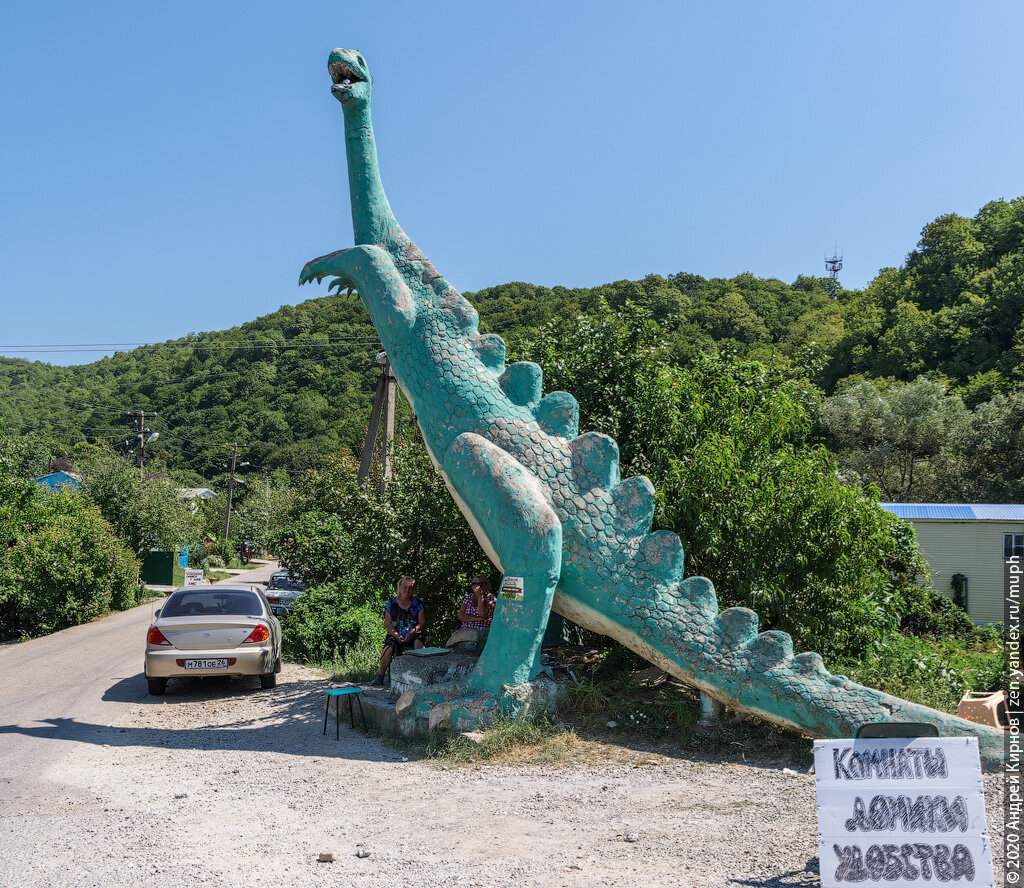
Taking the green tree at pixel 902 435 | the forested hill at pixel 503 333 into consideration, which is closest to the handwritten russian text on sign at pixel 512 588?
the forested hill at pixel 503 333

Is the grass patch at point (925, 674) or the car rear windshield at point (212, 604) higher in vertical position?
the car rear windshield at point (212, 604)

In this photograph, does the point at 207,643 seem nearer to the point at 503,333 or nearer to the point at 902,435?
the point at 503,333

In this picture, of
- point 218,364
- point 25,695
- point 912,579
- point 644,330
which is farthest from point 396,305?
point 218,364

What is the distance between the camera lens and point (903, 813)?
12.8 feet

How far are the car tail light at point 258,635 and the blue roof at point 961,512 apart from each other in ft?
42.1

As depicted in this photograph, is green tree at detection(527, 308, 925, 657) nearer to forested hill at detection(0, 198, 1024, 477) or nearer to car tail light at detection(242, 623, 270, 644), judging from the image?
car tail light at detection(242, 623, 270, 644)

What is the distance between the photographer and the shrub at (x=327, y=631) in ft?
43.1

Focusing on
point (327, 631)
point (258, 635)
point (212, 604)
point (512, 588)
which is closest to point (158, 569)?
point (327, 631)

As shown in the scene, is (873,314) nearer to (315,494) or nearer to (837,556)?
(315,494)

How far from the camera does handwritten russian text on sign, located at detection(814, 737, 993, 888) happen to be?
Result: 3797 mm

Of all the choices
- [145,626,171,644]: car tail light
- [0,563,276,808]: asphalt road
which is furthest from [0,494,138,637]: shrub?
[145,626,171,644]: car tail light

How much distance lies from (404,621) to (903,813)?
6.28 m

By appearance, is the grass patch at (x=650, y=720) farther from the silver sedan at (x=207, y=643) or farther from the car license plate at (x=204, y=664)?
the car license plate at (x=204, y=664)

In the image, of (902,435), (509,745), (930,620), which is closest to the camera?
(509,745)
